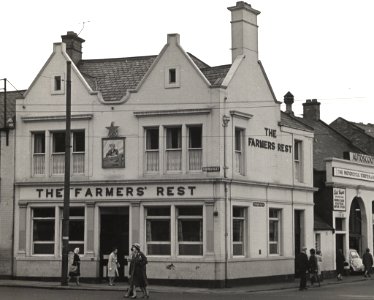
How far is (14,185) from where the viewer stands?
36.1 m

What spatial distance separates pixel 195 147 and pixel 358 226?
16.7 m

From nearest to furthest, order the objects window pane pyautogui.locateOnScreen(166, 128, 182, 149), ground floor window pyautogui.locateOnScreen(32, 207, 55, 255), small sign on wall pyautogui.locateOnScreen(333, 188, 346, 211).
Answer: window pane pyautogui.locateOnScreen(166, 128, 182, 149)
ground floor window pyautogui.locateOnScreen(32, 207, 55, 255)
small sign on wall pyautogui.locateOnScreen(333, 188, 346, 211)

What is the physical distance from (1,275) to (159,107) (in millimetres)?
10656

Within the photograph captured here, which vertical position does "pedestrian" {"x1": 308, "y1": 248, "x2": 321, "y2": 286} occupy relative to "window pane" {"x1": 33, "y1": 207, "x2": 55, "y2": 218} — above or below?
below

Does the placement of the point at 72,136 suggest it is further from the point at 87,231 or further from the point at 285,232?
the point at 285,232

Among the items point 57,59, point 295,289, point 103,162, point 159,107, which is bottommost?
point 295,289

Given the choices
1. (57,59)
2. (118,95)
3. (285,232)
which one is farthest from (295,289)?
(57,59)

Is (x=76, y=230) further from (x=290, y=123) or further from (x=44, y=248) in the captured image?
(x=290, y=123)

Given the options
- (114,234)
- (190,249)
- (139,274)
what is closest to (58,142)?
(114,234)

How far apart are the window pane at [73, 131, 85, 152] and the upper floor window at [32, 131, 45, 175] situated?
157cm

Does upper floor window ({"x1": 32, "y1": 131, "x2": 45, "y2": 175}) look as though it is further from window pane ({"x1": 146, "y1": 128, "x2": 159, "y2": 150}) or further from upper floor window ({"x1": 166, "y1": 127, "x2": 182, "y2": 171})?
upper floor window ({"x1": 166, "y1": 127, "x2": 182, "y2": 171})

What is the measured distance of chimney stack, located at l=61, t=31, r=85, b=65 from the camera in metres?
39.0

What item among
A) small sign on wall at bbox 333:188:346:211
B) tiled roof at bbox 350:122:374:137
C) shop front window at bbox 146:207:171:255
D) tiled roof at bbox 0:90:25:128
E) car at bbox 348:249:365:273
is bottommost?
car at bbox 348:249:365:273

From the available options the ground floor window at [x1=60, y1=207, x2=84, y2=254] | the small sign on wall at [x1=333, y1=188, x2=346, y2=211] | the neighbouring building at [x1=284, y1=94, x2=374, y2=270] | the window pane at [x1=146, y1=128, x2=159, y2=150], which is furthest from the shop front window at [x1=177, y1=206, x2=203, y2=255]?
the small sign on wall at [x1=333, y1=188, x2=346, y2=211]
